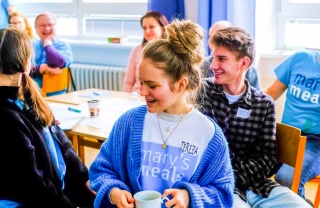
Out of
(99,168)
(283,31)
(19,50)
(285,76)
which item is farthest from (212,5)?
(99,168)

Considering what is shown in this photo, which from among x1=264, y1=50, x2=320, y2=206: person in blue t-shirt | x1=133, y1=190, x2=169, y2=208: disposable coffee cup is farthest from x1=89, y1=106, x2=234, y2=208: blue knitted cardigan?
x1=264, y1=50, x2=320, y2=206: person in blue t-shirt

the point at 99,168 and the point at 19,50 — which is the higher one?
the point at 19,50

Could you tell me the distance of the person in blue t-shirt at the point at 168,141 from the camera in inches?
55.1

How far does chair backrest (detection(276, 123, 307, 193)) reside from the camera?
1.82 metres

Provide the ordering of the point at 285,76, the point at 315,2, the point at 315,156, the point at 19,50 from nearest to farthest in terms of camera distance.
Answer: the point at 19,50
the point at 315,156
the point at 285,76
the point at 315,2

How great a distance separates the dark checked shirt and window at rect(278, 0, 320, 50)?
1817 mm

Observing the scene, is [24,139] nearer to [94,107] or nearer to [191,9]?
[94,107]

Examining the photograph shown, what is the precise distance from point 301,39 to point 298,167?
6.58 feet

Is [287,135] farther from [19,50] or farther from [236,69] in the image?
[19,50]

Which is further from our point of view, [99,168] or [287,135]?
[287,135]

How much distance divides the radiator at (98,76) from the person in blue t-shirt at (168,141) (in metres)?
2.83

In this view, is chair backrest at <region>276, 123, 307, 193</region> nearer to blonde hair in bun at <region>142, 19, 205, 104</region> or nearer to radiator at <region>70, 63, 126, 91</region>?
blonde hair in bun at <region>142, 19, 205, 104</region>

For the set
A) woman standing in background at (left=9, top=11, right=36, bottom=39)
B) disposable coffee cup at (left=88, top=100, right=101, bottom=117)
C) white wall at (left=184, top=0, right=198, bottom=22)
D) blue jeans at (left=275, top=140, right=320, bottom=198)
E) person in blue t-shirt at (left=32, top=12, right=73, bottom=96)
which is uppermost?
white wall at (left=184, top=0, right=198, bottom=22)

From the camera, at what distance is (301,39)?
11.8ft
